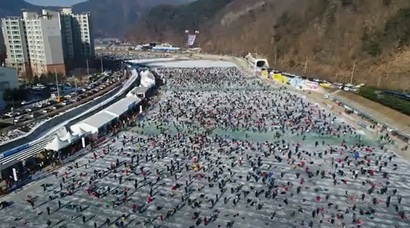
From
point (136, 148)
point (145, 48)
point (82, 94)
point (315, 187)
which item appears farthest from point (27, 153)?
point (145, 48)

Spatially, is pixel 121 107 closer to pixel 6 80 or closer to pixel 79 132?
pixel 79 132

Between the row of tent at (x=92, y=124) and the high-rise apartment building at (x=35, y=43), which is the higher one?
the high-rise apartment building at (x=35, y=43)

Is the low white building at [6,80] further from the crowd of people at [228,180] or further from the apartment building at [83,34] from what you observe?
the apartment building at [83,34]

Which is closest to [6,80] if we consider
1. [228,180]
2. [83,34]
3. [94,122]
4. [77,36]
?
[94,122]

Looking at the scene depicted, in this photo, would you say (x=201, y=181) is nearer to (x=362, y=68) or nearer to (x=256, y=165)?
(x=256, y=165)

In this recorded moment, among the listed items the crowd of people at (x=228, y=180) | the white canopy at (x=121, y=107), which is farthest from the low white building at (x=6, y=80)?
the crowd of people at (x=228, y=180)

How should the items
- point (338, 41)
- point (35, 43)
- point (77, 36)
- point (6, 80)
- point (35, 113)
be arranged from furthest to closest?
point (77, 36)
point (338, 41)
point (35, 43)
point (6, 80)
point (35, 113)
